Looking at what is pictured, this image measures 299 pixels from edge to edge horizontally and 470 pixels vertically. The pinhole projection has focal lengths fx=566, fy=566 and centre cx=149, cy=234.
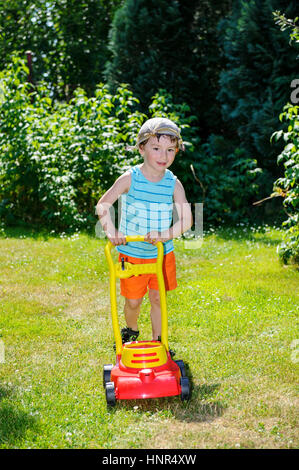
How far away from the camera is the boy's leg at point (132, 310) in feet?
12.1

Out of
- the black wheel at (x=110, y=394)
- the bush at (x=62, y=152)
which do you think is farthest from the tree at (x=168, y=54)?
the black wheel at (x=110, y=394)

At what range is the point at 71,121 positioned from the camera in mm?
7688

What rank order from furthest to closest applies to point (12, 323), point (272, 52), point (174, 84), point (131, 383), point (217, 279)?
point (174, 84) → point (272, 52) → point (217, 279) → point (12, 323) → point (131, 383)

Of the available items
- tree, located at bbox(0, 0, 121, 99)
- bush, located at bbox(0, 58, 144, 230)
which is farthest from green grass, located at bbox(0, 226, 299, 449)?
tree, located at bbox(0, 0, 121, 99)

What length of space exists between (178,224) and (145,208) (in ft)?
0.99

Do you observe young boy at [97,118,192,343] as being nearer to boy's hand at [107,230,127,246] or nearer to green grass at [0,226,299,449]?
boy's hand at [107,230,127,246]

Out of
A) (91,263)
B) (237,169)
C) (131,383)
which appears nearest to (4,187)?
(91,263)

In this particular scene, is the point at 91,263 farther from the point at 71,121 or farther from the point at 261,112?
the point at 261,112

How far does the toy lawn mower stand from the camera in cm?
302

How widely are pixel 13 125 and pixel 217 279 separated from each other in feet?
12.6

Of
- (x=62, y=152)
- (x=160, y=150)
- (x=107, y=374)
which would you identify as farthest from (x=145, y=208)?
(x=62, y=152)

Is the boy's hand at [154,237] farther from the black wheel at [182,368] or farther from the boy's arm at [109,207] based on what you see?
the black wheel at [182,368]

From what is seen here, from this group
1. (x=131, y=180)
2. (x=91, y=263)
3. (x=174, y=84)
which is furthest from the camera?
(x=174, y=84)

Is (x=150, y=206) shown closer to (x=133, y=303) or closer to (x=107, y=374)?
(x=133, y=303)
